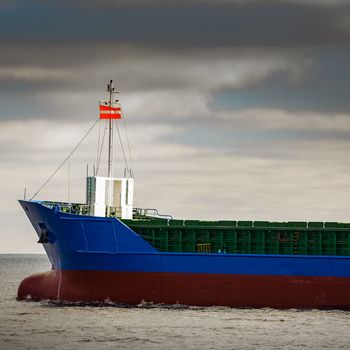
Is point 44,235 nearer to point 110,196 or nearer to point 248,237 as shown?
point 110,196

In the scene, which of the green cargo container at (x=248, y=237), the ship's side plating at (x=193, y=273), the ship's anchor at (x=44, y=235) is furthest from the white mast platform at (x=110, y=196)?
the ship's side plating at (x=193, y=273)

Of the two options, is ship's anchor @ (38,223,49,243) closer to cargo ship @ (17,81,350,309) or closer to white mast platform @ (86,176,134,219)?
cargo ship @ (17,81,350,309)

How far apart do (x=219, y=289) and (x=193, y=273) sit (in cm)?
120

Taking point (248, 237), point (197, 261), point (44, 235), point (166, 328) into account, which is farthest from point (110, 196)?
point (166, 328)

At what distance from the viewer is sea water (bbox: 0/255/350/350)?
29359 mm

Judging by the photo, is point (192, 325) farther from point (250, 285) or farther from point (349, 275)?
point (349, 275)

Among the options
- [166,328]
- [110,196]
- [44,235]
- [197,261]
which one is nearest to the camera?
[166,328]

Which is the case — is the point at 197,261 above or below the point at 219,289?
above

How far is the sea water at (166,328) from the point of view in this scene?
29359 millimetres

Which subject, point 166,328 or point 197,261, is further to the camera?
point 197,261

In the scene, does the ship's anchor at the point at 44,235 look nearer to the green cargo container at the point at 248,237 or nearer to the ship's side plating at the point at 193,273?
the ship's side plating at the point at 193,273

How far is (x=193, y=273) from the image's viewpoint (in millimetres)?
36969

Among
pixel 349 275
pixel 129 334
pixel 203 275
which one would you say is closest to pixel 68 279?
pixel 203 275

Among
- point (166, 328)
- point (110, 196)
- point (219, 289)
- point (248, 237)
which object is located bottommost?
point (166, 328)
